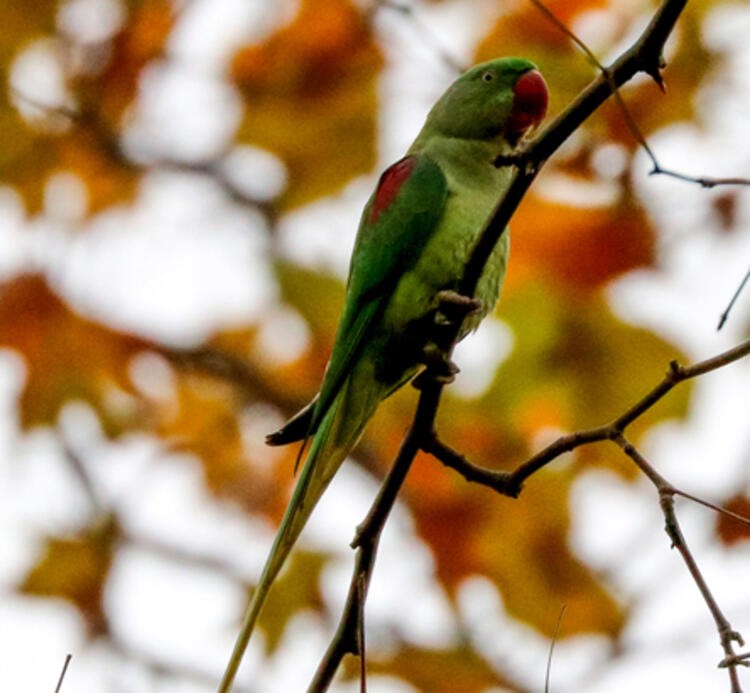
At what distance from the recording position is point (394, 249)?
3.85 m

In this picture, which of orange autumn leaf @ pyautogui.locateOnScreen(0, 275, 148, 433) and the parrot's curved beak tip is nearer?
the parrot's curved beak tip

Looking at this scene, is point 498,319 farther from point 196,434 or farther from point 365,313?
point 196,434

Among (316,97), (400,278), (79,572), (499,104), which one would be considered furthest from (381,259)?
(79,572)

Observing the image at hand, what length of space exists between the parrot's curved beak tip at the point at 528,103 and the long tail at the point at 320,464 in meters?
1.05

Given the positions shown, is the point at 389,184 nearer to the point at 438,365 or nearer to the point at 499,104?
the point at 499,104

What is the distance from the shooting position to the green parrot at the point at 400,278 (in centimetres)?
370

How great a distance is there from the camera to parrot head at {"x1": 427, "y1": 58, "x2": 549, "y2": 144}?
164 inches

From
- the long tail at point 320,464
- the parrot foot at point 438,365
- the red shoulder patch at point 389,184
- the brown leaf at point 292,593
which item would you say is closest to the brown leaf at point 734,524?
the brown leaf at point 292,593

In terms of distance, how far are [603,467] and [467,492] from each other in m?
0.61

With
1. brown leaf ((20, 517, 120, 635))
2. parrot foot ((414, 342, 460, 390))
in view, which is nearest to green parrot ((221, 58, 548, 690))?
parrot foot ((414, 342, 460, 390))

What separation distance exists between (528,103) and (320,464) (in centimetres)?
146

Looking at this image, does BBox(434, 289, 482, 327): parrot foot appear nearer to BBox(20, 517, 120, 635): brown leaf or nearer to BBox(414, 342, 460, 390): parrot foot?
BBox(414, 342, 460, 390): parrot foot

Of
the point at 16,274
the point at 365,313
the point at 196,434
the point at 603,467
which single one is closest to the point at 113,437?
the point at 196,434

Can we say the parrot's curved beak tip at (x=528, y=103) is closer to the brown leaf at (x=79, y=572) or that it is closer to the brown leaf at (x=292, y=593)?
the brown leaf at (x=292, y=593)
